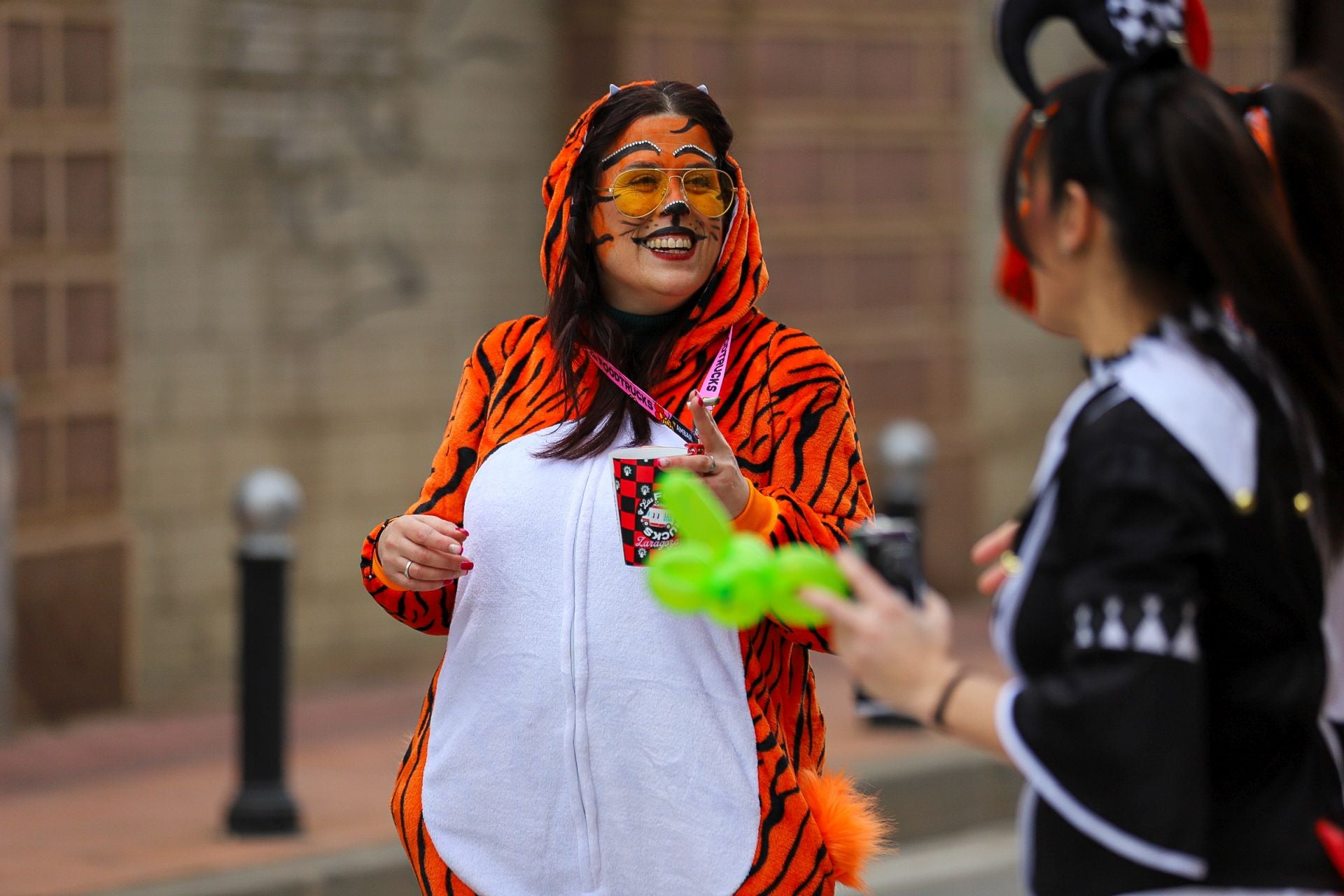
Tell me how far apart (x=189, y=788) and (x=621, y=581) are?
4.37 m

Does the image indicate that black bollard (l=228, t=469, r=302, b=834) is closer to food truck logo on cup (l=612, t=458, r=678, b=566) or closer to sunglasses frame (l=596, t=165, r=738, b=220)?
sunglasses frame (l=596, t=165, r=738, b=220)

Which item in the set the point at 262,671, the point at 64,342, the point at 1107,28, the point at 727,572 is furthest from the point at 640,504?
the point at 64,342

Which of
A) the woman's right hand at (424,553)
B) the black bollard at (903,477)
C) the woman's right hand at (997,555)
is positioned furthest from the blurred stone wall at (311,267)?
the woman's right hand at (997,555)

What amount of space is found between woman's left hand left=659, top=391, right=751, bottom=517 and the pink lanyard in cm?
23

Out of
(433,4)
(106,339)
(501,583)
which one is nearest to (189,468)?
(106,339)

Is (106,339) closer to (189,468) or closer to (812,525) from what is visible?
(189,468)

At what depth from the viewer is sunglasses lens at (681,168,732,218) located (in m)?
3.12

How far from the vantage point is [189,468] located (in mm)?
8047

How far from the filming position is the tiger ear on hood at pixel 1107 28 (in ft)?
7.22

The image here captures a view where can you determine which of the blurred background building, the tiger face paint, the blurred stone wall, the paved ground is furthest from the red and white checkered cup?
the blurred stone wall

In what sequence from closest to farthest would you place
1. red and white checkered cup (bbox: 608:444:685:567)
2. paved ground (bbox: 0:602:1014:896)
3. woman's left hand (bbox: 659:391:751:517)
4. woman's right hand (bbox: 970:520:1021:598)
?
1. woman's right hand (bbox: 970:520:1021:598)
2. woman's left hand (bbox: 659:391:751:517)
3. red and white checkered cup (bbox: 608:444:685:567)
4. paved ground (bbox: 0:602:1014:896)

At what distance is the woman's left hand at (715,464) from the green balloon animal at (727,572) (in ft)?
1.43

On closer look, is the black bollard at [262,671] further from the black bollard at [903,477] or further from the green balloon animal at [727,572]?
the green balloon animal at [727,572]

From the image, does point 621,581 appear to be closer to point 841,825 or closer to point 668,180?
point 841,825
